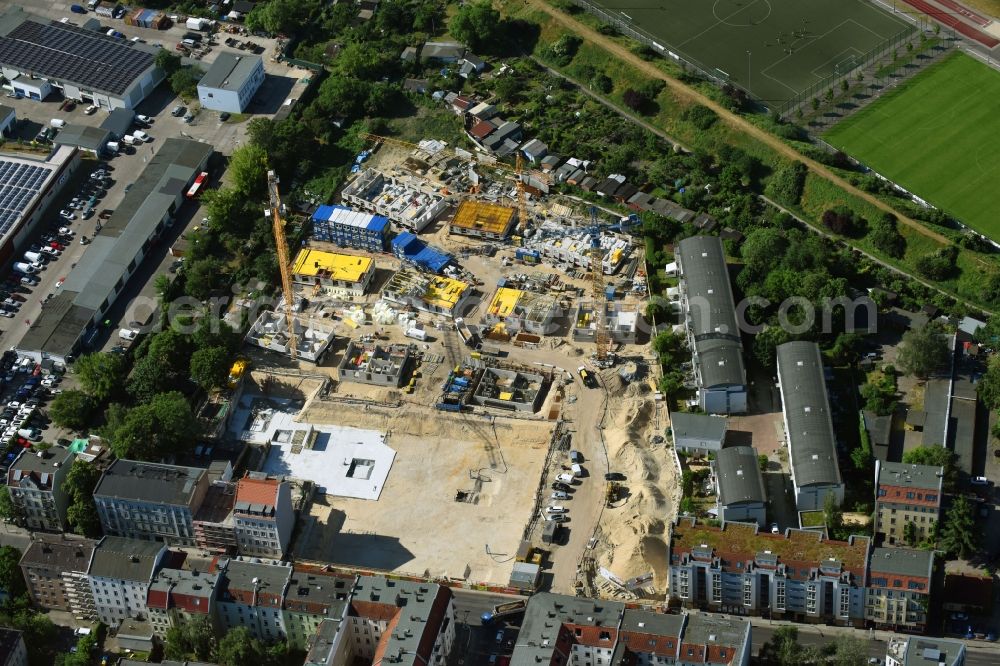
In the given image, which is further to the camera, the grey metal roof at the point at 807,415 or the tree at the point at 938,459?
the tree at the point at 938,459

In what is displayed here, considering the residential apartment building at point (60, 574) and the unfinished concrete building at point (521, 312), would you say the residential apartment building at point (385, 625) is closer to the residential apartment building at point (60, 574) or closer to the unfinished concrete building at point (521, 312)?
the residential apartment building at point (60, 574)

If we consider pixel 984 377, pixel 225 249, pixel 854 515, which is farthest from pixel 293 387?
pixel 984 377

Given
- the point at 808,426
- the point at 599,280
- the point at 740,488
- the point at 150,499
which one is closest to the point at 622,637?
the point at 740,488

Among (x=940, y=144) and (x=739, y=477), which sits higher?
(x=940, y=144)

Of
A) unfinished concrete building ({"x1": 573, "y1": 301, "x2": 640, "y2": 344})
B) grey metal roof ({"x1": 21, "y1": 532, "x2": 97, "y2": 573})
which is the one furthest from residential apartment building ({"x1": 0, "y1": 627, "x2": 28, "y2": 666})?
→ unfinished concrete building ({"x1": 573, "y1": 301, "x2": 640, "y2": 344})

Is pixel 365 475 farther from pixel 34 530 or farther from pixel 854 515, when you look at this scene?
pixel 854 515

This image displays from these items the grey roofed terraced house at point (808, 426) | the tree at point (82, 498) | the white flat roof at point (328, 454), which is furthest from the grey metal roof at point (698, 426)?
the tree at point (82, 498)

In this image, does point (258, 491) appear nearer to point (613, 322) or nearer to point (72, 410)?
point (72, 410)
